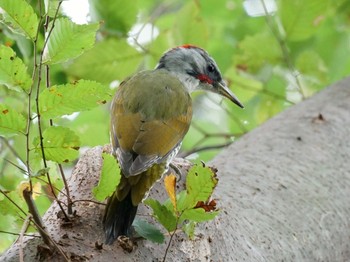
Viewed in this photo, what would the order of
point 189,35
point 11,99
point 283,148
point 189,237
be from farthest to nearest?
1. point 189,35
2. point 11,99
3. point 283,148
4. point 189,237

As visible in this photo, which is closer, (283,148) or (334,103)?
(283,148)

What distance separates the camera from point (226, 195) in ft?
8.87

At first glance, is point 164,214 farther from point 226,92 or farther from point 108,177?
point 226,92

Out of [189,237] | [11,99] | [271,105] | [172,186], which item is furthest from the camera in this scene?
[271,105]

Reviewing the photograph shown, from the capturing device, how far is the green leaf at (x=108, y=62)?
3.72 metres

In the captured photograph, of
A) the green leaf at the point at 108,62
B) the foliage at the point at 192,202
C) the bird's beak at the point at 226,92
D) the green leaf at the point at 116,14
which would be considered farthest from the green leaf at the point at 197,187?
the bird's beak at the point at 226,92

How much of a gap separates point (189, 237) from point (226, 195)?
57 cm

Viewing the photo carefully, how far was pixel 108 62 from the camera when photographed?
3.78 metres

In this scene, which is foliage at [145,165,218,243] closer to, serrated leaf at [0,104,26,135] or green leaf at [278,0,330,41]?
serrated leaf at [0,104,26,135]

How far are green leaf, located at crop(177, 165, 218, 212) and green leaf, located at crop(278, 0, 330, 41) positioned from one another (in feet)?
6.76

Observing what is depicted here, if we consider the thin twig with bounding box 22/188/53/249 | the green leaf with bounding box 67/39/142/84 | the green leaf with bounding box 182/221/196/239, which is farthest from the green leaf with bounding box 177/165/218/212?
the green leaf with bounding box 67/39/142/84

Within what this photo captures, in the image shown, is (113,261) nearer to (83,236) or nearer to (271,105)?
(83,236)

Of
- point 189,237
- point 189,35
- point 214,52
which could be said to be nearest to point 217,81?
point 189,35

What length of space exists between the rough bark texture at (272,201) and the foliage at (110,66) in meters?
0.14
